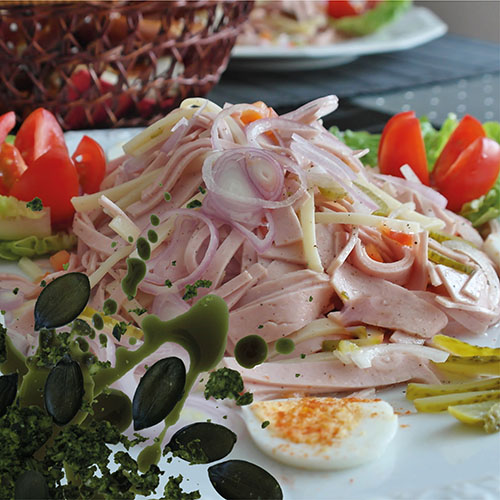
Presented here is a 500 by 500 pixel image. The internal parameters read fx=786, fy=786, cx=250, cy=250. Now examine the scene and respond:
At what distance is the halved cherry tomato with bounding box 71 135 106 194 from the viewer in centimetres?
334

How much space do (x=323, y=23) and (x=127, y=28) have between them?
3.37 meters

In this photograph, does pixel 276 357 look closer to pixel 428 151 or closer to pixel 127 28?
pixel 428 151

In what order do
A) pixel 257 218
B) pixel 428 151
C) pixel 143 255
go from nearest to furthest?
pixel 143 255 → pixel 257 218 → pixel 428 151

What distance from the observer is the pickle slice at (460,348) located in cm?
227

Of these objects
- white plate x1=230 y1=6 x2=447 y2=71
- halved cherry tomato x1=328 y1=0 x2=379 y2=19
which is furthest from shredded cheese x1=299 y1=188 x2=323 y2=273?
halved cherry tomato x1=328 y1=0 x2=379 y2=19

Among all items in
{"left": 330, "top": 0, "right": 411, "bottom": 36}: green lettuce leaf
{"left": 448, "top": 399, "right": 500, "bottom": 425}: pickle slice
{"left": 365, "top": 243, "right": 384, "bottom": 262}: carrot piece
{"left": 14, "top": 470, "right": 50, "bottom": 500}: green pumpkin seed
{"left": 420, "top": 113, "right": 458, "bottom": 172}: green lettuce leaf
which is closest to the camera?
{"left": 14, "top": 470, "right": 50, "bottom": 500}: green pumpkin seed

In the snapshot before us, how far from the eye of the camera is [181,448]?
1.67 metres

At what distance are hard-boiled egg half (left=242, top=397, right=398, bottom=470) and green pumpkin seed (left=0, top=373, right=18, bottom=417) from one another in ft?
2.05

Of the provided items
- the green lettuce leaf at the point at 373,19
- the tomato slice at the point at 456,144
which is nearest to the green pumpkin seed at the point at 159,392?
the tomato slice at the point at 456,144

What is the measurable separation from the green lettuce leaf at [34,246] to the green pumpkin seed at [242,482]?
5.38ft

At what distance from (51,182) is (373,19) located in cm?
452

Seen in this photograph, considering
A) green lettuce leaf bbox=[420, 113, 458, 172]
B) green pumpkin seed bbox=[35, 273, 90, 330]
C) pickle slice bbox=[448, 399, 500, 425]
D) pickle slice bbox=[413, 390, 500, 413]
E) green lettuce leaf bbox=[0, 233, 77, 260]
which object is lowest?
green lettuce leaf bbox=[0, 233, 77, 260]

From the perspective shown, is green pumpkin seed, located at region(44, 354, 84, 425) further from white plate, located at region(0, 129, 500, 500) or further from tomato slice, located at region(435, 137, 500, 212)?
tomato slice, located at region(435, 137, 500, 212)

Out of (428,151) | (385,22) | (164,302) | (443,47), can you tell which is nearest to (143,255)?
(164,302)
